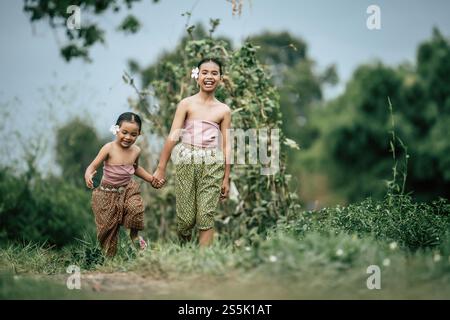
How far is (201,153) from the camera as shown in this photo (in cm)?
493

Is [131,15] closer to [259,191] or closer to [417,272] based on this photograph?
[259,191]

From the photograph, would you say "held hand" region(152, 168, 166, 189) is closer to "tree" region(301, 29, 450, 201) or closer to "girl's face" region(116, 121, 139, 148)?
"girl's face" region(116, 121, 139, 148)

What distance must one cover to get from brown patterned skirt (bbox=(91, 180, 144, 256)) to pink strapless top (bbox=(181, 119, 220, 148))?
70 cm

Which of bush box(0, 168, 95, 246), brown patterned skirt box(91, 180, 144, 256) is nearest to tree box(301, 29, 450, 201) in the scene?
bush box(0, 168, 95, 246)

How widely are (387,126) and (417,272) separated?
21.1m

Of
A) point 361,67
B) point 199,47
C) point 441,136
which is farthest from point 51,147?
point 361,67

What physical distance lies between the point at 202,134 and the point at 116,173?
0.82 m

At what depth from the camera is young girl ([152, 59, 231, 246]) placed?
4941 millimetres

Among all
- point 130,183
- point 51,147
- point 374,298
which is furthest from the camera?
point 51,147

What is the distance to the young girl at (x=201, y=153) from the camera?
4.94m

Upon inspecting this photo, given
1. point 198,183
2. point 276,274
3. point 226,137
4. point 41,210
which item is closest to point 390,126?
point 41,210

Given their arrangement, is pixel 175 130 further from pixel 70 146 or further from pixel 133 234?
pixel 70 146

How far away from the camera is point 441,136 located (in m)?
22.5

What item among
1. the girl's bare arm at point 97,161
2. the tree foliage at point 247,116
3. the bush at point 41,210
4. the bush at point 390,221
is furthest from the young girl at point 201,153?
the bush at point 41,210
